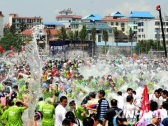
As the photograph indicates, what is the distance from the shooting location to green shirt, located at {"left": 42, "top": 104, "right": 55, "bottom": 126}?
988cm

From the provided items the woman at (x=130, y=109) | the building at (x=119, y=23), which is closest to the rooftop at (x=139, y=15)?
the building at (x=119, y=23)

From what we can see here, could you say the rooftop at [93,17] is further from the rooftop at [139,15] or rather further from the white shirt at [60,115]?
the white shirt at [60,115]

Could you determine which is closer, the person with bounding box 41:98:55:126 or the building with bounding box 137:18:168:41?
the person with bounding box 41:98:55:126

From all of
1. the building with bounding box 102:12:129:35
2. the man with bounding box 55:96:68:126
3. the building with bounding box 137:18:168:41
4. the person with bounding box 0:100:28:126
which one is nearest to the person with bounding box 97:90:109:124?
the man with bounding box 55:96:68:126

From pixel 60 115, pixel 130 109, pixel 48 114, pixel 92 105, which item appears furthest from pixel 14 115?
pixel 130 109

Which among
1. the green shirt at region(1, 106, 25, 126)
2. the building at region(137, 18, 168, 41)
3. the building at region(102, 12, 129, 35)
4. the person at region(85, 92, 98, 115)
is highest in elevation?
the building at region(102, 12, 129, 35)

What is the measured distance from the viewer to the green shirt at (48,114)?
9.88 m

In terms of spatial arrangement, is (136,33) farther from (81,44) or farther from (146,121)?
(146,121)

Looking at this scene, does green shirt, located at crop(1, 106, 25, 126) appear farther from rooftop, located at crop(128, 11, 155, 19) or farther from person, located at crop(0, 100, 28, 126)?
rooftop, located at crop(128, 11, 155, 19)

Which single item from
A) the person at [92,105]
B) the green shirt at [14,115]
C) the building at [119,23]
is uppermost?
the building at [119,23]

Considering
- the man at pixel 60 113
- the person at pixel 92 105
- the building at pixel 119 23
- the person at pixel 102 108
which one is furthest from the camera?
the building at pixel 119 23

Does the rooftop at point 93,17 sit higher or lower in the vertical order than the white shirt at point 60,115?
higher

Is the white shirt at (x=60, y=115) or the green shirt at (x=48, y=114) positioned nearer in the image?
the white shirt at (x=60, y=115)

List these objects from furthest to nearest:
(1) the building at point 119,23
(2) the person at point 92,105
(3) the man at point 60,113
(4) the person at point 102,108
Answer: (1) the building at point 119,23 < (2) the person at point 92,105 < (4) the person at point 102,108 < (3) the man at point 60,113
